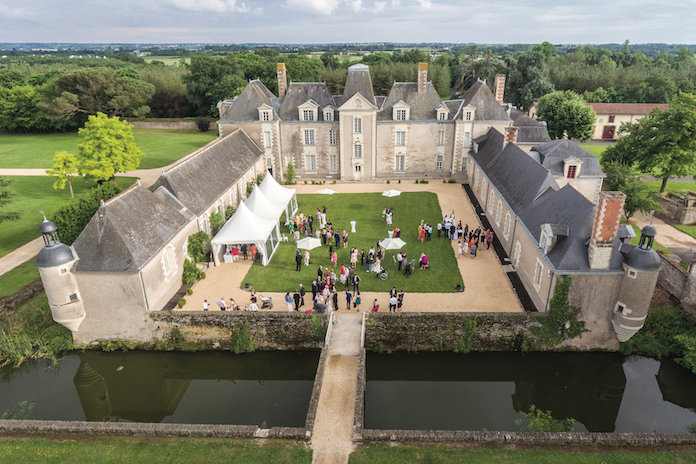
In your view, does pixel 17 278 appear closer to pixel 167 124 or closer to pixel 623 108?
pixel 167 124

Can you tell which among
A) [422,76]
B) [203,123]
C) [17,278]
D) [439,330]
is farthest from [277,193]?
[203,123]

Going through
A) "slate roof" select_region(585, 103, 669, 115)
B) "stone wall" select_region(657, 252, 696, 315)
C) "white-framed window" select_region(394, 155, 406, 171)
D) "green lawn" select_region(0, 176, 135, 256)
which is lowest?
"green lawn" select_region(0, 176, 135, 256)

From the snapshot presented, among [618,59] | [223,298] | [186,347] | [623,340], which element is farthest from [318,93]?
[618,59]

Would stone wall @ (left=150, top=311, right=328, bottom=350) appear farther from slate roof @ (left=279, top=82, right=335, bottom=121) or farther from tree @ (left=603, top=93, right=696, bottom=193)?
tree @ (left=603, top=93, right=696, bottom=193)

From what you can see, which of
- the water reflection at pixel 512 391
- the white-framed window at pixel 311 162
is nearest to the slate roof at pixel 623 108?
the white-framed window at pixel 311 162

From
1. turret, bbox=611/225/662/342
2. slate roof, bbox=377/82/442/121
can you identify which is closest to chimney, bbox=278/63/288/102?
slate roof, bbox=377/82/442/121

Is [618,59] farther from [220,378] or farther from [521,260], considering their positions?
[220,378]
